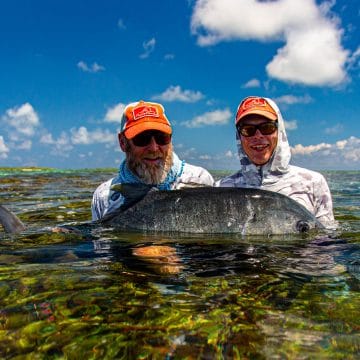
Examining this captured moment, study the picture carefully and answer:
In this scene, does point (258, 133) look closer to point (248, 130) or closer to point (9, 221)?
point (248, 130)

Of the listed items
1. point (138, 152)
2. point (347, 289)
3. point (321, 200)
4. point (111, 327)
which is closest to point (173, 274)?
point (111, 327)

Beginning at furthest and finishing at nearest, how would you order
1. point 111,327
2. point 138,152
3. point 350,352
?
point 138,152
point 111,327
point 350,352

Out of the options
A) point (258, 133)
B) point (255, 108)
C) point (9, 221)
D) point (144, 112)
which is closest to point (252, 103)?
point (255, 108)

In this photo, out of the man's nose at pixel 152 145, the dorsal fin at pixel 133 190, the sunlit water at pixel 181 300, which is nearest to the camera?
the sunlit water at pixel 181 300

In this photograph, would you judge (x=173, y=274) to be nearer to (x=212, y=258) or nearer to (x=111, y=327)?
(x=212, y=258)

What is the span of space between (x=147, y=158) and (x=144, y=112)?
67cm

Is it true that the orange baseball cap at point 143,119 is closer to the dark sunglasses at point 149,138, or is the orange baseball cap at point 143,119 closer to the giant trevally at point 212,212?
the dark sunglasses at point 149,138

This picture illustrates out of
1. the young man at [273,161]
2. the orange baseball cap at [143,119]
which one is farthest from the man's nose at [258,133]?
the orange baseball cap at [143,119]

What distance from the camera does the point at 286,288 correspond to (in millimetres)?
3424

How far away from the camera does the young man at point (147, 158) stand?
19.5 feet

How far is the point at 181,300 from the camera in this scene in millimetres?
3139

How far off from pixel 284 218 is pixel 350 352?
312cm

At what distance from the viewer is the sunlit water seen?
2480mm

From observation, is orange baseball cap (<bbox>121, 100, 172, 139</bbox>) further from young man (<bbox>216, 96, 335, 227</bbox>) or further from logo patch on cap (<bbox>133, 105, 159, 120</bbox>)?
young man (<bbox>216, 96, 335, 227</bbox>)
